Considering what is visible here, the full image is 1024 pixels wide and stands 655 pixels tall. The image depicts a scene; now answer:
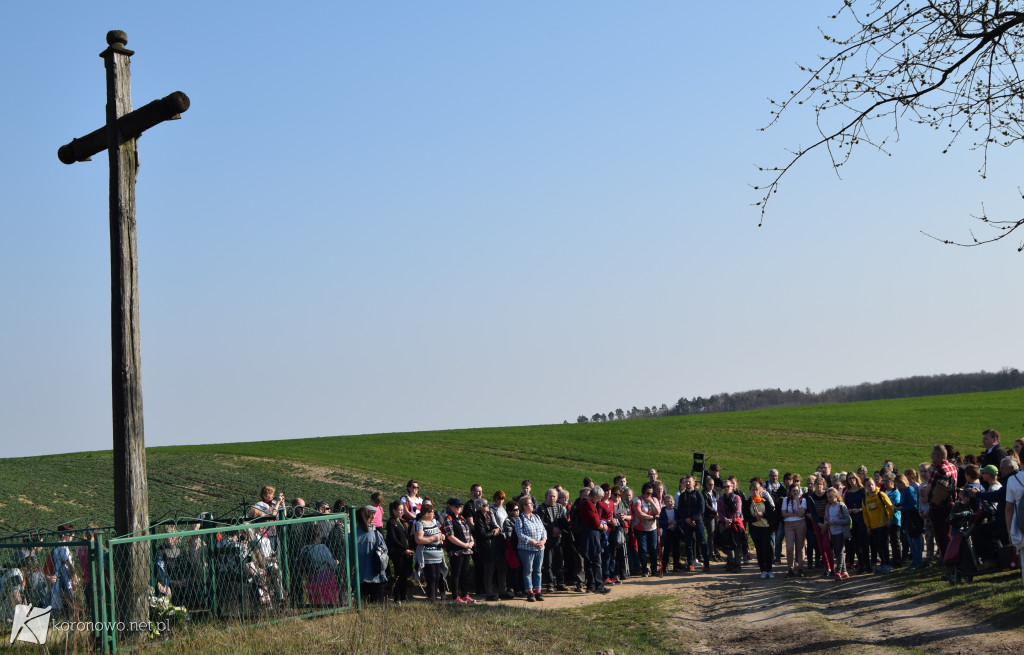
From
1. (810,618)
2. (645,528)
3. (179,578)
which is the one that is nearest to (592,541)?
(645,528)

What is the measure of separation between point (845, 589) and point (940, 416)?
48.6m

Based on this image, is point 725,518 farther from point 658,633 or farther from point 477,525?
point 658,633

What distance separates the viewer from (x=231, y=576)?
387 inches

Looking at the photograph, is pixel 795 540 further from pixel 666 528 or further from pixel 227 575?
pixel 227 575

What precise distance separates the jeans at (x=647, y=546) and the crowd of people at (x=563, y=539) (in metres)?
0.03

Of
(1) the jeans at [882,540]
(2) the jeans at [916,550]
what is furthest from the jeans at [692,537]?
(2) the jeans at [916,550]

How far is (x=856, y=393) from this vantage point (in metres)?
96.9

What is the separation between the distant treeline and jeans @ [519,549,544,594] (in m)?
69.1

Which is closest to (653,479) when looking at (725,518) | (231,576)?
(725,518)

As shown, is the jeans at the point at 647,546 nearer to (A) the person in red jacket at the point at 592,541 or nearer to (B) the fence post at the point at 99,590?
(A) the person in red jacket at the point at 592,541

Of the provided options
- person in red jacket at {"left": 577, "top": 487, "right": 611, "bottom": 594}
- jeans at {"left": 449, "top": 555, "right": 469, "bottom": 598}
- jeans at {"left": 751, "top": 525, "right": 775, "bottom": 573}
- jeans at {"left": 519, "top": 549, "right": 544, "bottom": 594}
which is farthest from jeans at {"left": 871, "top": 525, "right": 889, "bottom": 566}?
jeans at {"left": 449, "top": 555, "right": 469, "bottom": 598}

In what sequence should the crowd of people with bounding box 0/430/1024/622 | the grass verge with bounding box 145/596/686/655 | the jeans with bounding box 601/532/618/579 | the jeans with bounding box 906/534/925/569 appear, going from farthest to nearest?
the jeans with bounding box 601/532/618/579
the jeans with bounding box 906/534/925/569
the crowd of people with bounding box 0/430/1024/622
the grass verge with bounding box 145/596/686/655

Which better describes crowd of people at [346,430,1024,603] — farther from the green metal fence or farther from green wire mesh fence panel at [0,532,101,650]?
green wire mesh fence panel at [0,532,101,650]

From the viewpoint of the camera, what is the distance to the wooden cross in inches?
358
